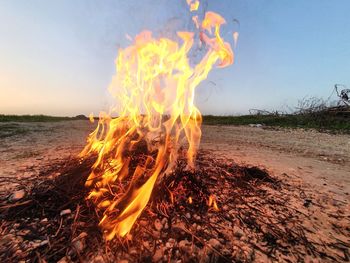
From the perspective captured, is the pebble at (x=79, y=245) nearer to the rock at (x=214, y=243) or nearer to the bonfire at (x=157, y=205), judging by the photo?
the bonfire at (x=157, y=205)

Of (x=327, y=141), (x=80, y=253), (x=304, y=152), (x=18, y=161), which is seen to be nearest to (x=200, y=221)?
(x=80, y=253)

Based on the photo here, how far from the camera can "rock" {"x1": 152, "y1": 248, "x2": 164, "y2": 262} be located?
84.0 inches

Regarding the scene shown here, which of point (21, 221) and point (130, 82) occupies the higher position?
point (130, 82)

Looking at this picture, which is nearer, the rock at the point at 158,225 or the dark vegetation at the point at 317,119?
the rock at the point at 158,225

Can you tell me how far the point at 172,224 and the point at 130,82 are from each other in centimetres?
257

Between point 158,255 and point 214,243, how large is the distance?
1.85 feet

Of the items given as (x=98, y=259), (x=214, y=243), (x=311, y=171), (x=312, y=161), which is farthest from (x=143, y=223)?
(x=312, y=161)

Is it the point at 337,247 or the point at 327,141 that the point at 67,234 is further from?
the point at 327,141

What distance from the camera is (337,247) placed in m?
2.40

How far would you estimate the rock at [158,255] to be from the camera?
7.00 feet

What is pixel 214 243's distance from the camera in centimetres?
233

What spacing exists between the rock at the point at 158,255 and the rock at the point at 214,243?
0.48 meters

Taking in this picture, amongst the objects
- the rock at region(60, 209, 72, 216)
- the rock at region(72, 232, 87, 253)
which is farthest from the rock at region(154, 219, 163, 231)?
the rock at region(60, 209, 72, 216)

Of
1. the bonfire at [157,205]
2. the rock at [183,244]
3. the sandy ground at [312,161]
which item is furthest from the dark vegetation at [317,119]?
the rock at [183,244]
